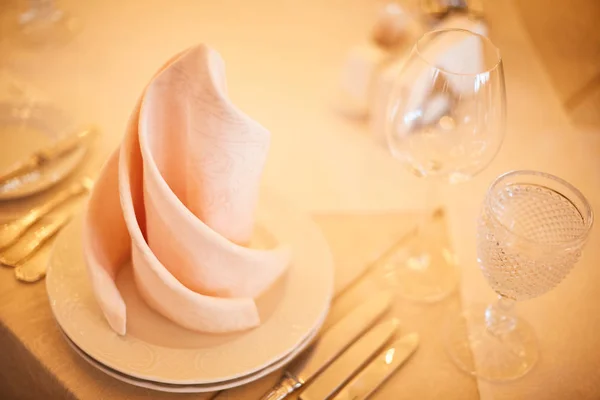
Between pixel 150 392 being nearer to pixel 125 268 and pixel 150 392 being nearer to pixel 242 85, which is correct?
pixel 125 268

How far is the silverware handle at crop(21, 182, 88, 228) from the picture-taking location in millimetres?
761

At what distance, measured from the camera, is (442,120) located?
82 cm

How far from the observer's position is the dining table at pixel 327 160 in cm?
69

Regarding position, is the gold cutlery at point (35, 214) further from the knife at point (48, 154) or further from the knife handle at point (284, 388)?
the knife handle at point (284, 388)

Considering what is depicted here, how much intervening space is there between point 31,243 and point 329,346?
0.41 meters

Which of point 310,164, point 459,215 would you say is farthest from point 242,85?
point 459,215

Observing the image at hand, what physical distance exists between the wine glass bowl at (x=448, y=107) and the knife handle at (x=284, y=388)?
1.09 feet

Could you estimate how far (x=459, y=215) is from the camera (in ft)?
3.01

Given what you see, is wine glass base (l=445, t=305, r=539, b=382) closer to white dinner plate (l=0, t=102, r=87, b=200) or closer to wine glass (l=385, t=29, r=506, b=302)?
wine glass (l=385, t=29, r=506, b=302)

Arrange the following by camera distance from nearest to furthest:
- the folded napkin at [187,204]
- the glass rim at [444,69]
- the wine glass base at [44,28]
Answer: the folded napkin at [187,204]
the glass rim at [444,69]
the wine glass base at [44,28]

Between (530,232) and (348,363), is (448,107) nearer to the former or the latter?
(530,232)

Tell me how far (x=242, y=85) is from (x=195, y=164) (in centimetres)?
54

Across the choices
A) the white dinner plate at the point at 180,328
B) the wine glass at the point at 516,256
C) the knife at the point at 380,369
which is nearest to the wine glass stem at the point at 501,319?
the wine glass at the point at 516,256

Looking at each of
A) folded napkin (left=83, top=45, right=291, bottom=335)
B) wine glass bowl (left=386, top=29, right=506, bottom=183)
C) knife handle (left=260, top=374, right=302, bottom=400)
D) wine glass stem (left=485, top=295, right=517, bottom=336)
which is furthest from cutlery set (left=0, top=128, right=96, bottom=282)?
wine glass stem (left=485, top=295, right=517, bottom=336)
